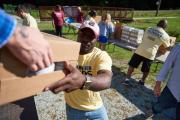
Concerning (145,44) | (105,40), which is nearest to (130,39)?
(105,40)

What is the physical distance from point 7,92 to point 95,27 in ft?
7.25

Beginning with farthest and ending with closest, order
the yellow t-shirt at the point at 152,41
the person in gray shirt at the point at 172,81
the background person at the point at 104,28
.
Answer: the background person at the point at 104,28 < the yellow t-shirt at the point at 152,41 < the person in gray shirt at the point at 172,81

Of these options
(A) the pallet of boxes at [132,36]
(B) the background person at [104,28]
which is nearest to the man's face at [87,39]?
(B) the background person at [104,28]

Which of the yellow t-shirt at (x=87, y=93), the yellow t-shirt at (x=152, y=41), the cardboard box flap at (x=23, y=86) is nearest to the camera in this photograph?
the cardboard box flap at (x=23, y=86)

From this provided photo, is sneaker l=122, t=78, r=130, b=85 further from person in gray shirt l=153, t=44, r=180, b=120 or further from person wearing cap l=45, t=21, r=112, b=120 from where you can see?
person wearing cap l=45, t=21, r=112, b=120

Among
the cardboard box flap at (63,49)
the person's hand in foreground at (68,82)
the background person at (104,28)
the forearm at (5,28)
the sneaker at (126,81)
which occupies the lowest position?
the sneaker at (126,81)

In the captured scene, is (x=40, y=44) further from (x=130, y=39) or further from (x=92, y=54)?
(x=130, y=39)

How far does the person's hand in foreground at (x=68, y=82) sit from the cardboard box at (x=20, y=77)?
31 millimetres

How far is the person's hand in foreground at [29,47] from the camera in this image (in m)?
1.27

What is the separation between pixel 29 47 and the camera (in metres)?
1.28

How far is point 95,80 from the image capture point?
7.59ft

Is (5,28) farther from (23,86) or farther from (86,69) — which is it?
(86,69)

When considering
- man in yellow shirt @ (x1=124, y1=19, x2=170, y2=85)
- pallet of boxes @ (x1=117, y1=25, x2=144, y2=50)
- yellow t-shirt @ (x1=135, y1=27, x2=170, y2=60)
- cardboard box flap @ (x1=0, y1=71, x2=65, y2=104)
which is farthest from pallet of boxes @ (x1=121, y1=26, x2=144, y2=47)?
cardboard box flap @ (x1=0, y1=71, x2=65, y2=104)

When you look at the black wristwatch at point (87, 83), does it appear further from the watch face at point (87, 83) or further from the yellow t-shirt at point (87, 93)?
the yellow t-shirt at point (87, 93)
